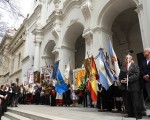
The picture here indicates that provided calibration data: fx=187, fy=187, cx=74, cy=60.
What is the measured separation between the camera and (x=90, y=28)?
12.0 m

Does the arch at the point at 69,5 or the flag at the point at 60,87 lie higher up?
the arch at the point at 69,5

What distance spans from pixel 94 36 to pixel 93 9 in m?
1.95

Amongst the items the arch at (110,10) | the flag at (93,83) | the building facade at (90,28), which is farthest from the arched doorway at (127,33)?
the flag at (93,83)

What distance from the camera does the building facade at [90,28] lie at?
36.1 ft

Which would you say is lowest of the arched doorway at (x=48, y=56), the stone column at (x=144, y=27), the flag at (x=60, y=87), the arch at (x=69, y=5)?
the flag at (x=60, y=87)

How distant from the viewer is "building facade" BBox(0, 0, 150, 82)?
36.1 ft

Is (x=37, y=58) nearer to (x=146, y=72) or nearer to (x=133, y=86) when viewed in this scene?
(x=133, y=86)

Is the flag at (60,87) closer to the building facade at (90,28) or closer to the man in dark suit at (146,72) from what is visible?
the building facade at (90,28)

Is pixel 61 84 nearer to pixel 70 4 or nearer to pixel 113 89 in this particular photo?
pixel 113 89

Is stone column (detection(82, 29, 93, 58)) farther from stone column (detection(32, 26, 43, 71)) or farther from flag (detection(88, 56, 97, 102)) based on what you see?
stone column (detection(32, 26, 43, 71))

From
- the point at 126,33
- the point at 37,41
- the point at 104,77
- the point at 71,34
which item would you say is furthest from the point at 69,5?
the point at 104,77

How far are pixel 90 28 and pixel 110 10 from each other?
1.64 meters

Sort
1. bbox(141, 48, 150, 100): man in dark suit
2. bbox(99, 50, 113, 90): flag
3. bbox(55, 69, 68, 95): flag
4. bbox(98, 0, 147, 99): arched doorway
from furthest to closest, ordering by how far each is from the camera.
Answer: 1. bbox(98, 0, 147, 99): arched doorway
2. bbox(55, 69, 68, 95): flag
3. bbox(99, 50, 113, 90): flag
4. bbox(141, 48, 150, 100): man in dark suit

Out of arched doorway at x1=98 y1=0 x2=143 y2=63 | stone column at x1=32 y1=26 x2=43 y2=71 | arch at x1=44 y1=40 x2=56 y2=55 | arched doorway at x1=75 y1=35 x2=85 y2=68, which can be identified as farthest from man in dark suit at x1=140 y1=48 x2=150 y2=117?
stone column at x1=32 y1=26 x2=43 y2=71
